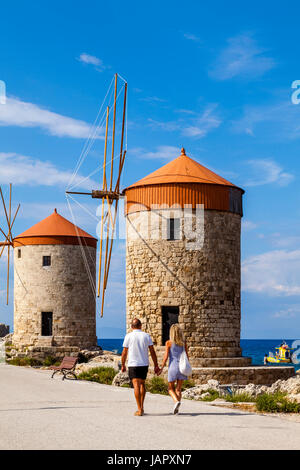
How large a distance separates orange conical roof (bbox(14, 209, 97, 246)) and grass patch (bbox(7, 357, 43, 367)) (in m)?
6.45

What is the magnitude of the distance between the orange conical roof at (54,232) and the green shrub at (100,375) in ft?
48.3

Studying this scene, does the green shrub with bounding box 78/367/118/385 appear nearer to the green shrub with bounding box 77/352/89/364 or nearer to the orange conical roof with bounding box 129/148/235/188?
the orange conical roof with bounding box 129/148/235/188

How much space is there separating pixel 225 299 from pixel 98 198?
7.33 metres

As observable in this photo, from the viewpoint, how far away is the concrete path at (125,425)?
8414 mm

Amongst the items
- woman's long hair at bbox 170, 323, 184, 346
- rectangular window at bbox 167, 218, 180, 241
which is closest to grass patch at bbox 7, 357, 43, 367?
rectangular window at bbox 167, 218, 180, 241

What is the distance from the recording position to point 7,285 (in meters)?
42.7

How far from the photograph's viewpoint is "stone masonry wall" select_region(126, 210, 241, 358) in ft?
74.0

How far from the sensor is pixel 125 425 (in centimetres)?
983

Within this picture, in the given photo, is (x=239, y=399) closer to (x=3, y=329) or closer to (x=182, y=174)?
(x=182, y=174)

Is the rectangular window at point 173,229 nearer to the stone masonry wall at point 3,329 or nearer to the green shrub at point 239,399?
the green shrub at point 239,399

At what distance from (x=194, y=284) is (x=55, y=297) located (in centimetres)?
1386

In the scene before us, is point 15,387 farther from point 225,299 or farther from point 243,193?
point 243,193

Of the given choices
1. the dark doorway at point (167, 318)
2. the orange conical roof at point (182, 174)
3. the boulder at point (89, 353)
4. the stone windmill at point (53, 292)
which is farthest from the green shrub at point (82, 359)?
the orange conical roof at point (182, 174)
